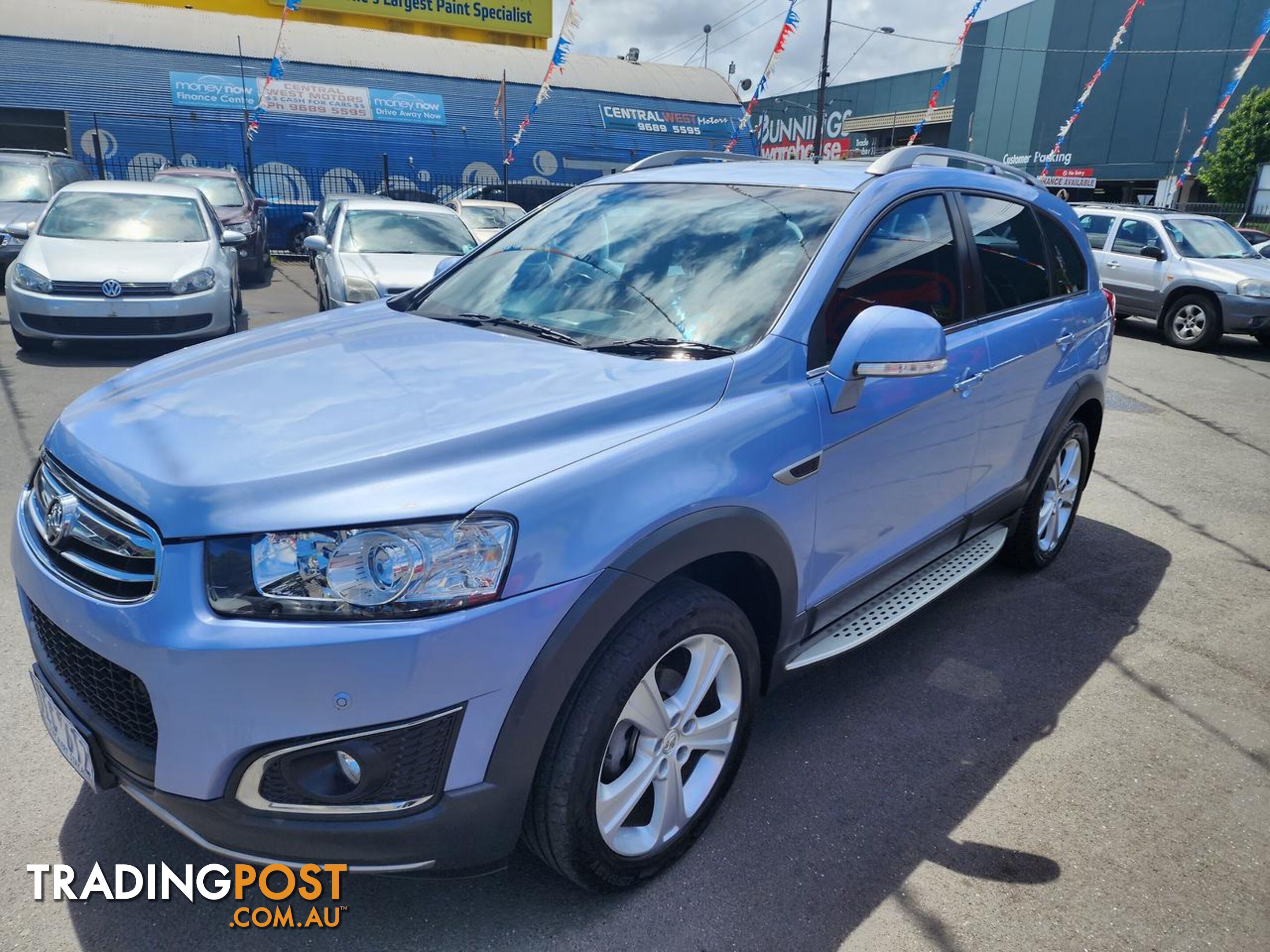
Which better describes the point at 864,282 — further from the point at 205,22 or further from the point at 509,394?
the point at 205,22

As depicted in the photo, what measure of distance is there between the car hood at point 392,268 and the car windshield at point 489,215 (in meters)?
6.63

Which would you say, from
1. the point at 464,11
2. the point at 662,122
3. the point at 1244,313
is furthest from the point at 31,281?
the point at 464,11

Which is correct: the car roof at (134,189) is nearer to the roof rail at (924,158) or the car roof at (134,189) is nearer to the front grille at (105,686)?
the roof rail at (924,158)

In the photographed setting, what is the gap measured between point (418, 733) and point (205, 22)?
109 feet

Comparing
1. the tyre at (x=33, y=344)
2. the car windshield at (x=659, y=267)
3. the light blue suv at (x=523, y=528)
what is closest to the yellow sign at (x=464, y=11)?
the tyre at (x=33, y=344)

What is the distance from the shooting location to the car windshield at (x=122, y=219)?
8555 millimetres

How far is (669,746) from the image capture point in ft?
7.25

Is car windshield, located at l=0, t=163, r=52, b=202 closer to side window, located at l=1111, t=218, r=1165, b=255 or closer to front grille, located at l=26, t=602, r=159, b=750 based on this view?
front grille, located at l=26, t=602, r=159, b=750

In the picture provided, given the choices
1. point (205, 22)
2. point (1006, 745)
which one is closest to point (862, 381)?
point (1006, 745)

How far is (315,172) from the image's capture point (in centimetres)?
2586

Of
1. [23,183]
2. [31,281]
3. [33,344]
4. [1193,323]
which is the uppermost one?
[23,183]

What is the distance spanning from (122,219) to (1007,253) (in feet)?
27.9

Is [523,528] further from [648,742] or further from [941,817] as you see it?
[941,817]

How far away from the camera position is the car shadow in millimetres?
2125
